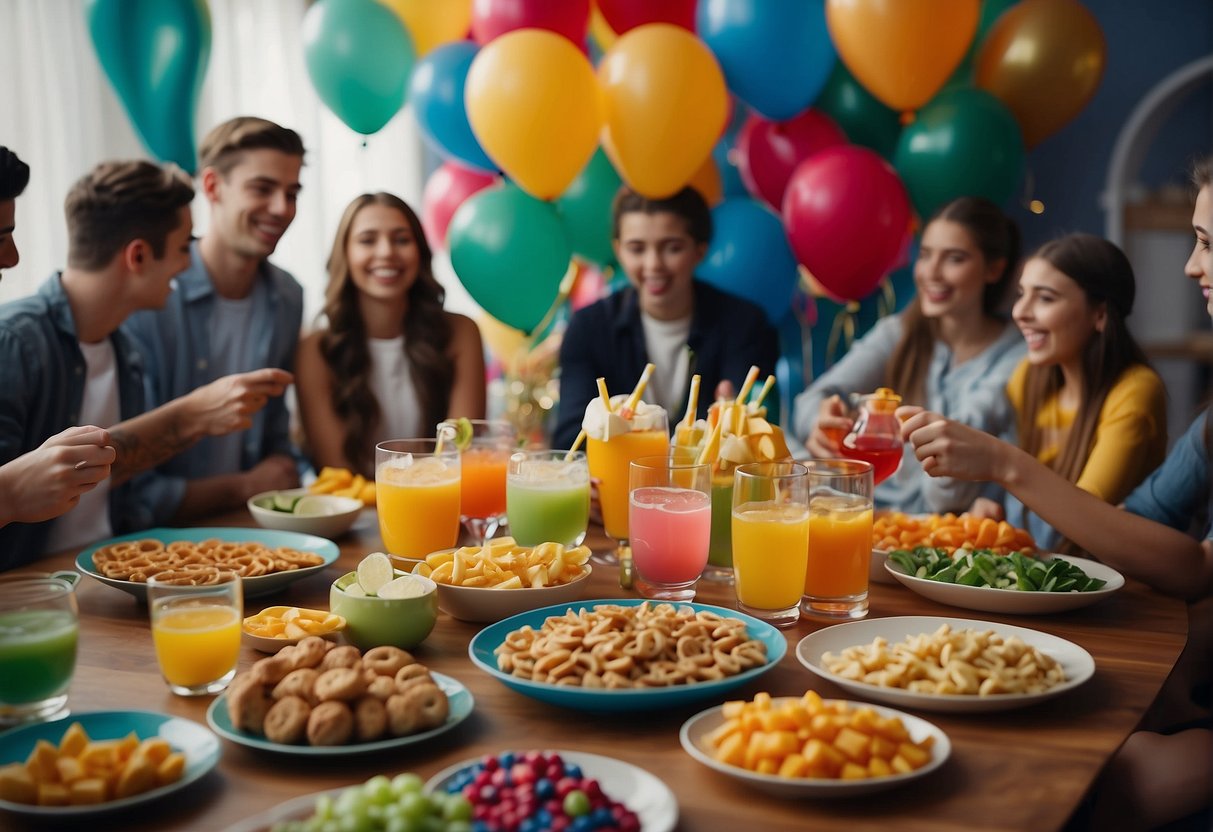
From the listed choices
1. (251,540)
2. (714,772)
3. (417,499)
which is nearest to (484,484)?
(417,499)

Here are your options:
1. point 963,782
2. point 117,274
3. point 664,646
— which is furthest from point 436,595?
point 117,274

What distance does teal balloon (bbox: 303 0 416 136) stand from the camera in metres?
2.94

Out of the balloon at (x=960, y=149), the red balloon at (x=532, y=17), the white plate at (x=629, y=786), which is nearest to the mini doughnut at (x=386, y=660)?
the white plate at (x=629, y=786)

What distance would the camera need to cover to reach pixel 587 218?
3564mm

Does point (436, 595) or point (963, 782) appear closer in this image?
point (963, 782)

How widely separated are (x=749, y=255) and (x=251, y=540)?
6.68 ft

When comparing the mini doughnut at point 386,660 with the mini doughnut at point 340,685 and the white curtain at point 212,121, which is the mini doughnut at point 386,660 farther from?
the white curtain at point 212,121

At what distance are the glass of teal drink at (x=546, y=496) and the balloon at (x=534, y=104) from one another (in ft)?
4.61

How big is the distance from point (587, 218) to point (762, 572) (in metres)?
2.31

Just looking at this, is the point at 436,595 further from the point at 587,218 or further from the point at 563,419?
the point at 587,218

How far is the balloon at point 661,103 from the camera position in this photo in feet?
9.28

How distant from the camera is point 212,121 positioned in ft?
12.6

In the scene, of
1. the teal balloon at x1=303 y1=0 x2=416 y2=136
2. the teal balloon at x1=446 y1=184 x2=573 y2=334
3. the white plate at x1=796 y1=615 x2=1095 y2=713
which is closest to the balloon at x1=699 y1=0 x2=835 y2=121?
the teal balloon at x1=446 y1=184 x2=573 y2=334

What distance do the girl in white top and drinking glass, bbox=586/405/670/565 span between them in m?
→ 1.06
